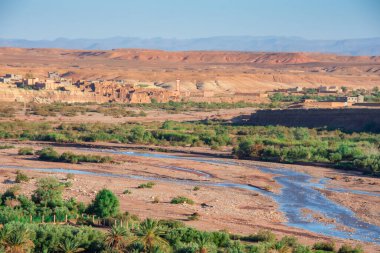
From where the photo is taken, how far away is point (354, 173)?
118 ft

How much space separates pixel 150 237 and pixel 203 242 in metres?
1.08

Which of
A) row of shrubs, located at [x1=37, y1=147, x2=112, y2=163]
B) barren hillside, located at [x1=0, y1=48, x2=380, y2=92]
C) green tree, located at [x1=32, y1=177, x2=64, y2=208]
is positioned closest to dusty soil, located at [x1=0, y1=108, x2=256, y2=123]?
row of shrubs, located at [x1=37, y1=147, x2=112, y2=163]

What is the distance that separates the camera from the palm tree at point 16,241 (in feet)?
53.8

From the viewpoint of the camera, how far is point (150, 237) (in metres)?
17.5

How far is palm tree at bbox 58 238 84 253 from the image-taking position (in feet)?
56.1

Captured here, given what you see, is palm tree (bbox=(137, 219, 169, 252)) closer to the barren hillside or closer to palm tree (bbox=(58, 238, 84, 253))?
palm tree (bbox=(58, 238, 84, 253))

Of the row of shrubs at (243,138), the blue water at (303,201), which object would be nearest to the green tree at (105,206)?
the blue water at (303,201)

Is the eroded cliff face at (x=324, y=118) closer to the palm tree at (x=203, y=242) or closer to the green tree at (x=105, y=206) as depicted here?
the green tree at (x=105, y=206)

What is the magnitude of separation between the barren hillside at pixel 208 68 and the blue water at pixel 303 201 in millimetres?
59678

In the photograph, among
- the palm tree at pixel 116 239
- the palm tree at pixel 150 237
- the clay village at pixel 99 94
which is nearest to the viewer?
the palm tree at pixel 116 239

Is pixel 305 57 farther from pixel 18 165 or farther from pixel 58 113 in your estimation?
pixel 18 165

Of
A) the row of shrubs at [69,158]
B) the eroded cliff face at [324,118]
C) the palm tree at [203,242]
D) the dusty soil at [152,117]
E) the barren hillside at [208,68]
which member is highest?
the barren hillside at [208,68]

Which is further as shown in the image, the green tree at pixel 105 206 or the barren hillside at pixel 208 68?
the barren hillside at pixel 208 68

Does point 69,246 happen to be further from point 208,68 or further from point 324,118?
point 208,68
